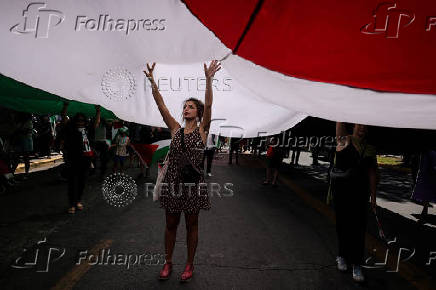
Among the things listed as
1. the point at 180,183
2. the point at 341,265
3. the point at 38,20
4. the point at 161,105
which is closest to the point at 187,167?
the point at 180,183

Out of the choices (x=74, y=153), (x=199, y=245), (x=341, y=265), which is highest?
(x=74, y=153)

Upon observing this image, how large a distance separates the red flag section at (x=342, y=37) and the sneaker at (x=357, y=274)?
2590 millimetres

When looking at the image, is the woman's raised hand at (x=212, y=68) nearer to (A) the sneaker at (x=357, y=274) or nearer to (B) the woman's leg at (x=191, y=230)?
(B) the woman's leg at (x=191, y=230)

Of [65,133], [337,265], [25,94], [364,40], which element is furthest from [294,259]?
[65,133]

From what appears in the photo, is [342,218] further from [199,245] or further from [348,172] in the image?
[199,245]

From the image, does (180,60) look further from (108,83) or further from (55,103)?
(55,103)

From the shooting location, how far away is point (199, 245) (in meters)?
3.88

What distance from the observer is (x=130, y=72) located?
79.9 inches

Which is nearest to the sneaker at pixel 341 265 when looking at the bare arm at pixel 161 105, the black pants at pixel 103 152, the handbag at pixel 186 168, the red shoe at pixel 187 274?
the red shoe at pixel 187 274

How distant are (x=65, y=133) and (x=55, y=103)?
1144 mm

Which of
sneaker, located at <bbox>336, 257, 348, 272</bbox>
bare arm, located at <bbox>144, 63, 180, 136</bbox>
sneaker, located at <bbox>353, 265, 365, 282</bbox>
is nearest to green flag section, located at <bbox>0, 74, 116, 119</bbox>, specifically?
bare arm, located at <bbox>144, 63, 180, 136</bbox>

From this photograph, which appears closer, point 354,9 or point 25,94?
point 354,9

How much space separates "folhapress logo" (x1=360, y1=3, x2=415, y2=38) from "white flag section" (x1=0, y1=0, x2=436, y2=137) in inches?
15.5

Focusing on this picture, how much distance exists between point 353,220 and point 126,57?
2857 mm
